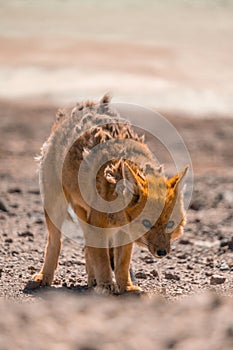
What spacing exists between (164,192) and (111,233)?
0.74 metres

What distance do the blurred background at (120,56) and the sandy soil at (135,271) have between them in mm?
3957

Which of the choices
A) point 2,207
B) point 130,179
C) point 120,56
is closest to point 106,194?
point 130,179

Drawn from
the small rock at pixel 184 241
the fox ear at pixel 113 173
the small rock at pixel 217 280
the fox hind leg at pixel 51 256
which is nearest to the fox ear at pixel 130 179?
the fox ear at pixel 113 173

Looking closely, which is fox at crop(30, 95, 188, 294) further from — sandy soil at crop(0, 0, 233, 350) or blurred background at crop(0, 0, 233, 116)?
blurred background at crop(0, 0, 233, 116)

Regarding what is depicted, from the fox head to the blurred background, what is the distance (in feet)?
50.3

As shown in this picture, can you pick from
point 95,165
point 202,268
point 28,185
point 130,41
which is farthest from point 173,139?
point 130,41

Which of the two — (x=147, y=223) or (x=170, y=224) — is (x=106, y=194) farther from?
(x=170, y=224)

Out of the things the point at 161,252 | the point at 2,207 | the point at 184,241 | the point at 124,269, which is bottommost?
the point at 2,207

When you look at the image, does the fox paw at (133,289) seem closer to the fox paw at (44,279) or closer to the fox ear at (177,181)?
the fox paw at (44,279)

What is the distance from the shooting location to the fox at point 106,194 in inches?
335

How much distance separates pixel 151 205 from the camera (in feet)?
27.7

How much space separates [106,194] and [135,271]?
1700 millimetres

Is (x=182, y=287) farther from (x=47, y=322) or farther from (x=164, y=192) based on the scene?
(x=47, y=322)

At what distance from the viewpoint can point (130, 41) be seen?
108 feet
